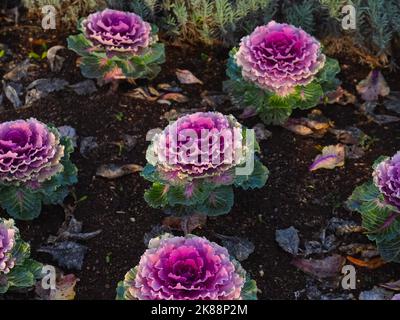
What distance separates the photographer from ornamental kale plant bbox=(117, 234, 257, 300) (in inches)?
93.7

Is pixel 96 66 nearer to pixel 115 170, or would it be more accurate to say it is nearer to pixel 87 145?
pixel 87 145

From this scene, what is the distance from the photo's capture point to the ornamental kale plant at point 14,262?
2.58m

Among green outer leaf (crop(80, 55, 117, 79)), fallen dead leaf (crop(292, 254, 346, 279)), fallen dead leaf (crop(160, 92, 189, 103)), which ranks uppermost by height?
green outer leaf (crop(80, 55, 117, 79))

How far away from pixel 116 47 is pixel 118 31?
0.07m

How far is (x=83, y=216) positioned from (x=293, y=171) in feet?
2.71

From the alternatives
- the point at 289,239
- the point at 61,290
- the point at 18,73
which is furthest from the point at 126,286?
the point at 18,73

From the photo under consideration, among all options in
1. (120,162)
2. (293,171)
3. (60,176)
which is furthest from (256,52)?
(60,176)

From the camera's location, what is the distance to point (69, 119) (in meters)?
3.40

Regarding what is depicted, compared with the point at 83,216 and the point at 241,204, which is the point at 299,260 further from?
the point at 83,216

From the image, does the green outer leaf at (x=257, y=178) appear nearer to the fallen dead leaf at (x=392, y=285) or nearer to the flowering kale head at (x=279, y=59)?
the flowering kale head at (x=279, y=59)

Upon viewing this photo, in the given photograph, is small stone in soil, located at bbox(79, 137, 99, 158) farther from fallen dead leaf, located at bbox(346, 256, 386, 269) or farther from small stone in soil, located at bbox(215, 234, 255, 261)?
fallen dead leaf, located at bbox(346, 256, 386, 269)

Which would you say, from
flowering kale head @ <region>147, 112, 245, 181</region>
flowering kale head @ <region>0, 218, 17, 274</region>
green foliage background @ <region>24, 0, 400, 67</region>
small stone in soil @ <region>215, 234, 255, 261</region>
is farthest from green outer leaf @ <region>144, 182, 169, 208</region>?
green foliage background @ <region>24, 0, 400, 67</region>

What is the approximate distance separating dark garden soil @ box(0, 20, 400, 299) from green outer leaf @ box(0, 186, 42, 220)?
9 cm

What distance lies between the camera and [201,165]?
2.72m
